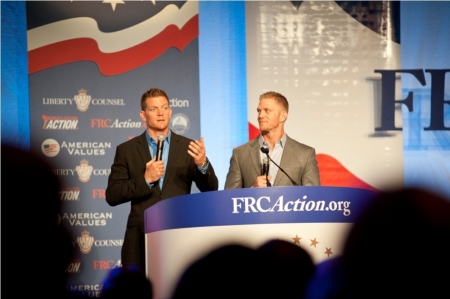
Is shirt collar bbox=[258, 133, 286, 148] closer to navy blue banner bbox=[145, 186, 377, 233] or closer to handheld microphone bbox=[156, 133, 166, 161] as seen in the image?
handheld microphone bbox=[156, 133, 166, 161]

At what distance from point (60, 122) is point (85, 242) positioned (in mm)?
1142

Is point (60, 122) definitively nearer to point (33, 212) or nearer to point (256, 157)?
point (33, 212)

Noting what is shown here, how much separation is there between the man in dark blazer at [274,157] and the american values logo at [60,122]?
211 centimetres

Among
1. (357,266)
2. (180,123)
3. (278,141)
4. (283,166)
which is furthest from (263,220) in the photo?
(180,123)

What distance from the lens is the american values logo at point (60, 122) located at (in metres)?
6.10

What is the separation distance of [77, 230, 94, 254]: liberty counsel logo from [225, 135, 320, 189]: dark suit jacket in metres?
2.02

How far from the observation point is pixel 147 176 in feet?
13.4

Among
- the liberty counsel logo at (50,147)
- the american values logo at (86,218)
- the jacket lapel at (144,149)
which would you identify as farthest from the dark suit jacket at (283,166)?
the liberty counsel logo at (50,147)

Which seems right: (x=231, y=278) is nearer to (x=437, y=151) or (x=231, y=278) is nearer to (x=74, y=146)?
(x=74, y=146)

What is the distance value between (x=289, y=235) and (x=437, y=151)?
392 cm

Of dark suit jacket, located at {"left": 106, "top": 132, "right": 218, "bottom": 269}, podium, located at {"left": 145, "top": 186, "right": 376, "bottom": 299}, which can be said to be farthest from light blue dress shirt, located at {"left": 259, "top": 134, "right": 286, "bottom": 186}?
podium, located at {"left": 145, "top": 186, "right": 376, "bottom": 299}

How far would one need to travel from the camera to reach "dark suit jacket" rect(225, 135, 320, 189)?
14.7 ft

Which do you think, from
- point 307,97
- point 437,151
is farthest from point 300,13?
point 437,151

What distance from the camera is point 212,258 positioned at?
2684mm
